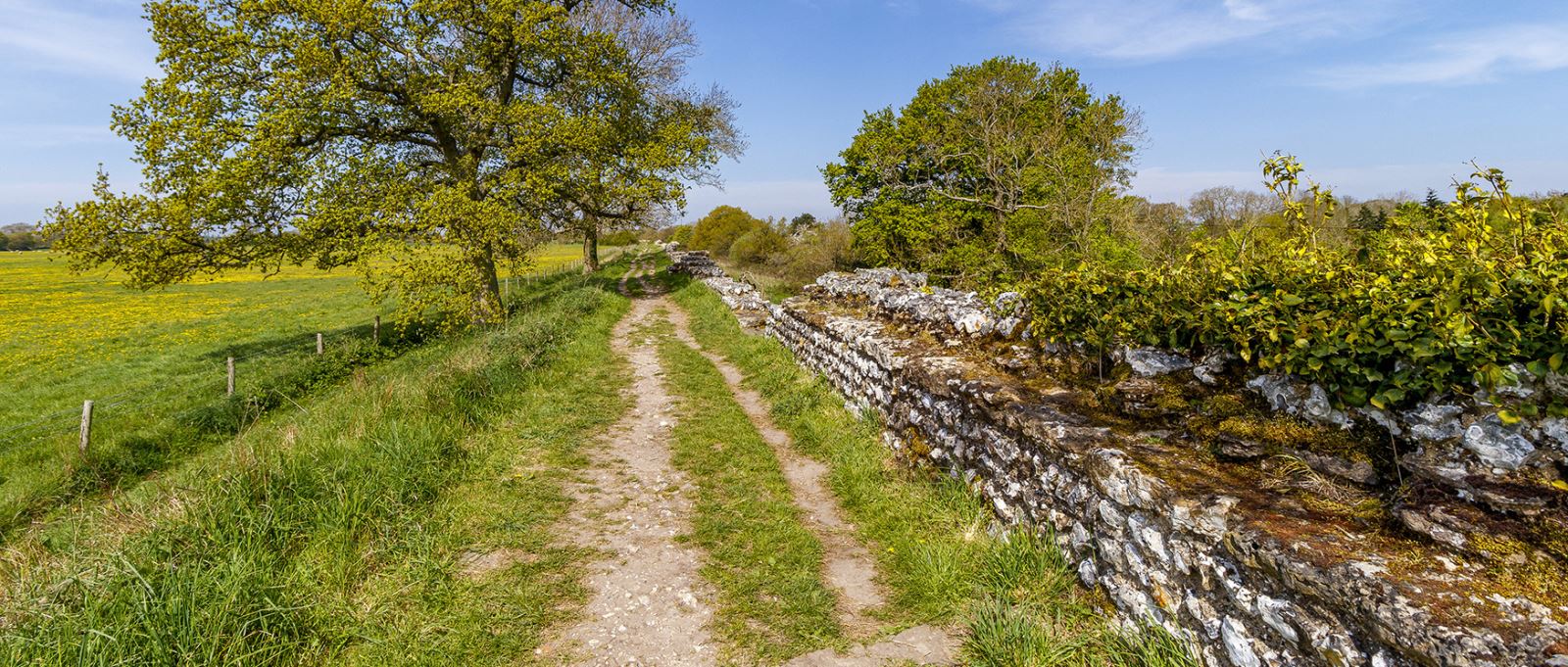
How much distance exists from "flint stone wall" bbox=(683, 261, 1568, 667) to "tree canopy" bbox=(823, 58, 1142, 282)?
1315cm

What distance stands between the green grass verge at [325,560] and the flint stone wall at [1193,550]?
3.36 metres

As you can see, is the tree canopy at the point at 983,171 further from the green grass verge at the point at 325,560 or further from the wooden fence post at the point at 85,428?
the wooden fence post at the point at 85,428

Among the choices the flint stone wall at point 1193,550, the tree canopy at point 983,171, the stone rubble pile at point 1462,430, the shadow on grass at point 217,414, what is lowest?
the shadow on grass at point 217,414

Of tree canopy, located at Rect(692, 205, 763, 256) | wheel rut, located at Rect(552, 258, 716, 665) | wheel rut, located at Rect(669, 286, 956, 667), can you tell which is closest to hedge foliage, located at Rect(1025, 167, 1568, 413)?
wheel rut, located at Rect(669, 286, 956, 667)

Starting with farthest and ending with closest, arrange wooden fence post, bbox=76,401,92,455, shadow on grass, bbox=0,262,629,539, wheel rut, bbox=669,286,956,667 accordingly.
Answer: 1. wooden fence post, bbox=76,401,92,455
2. shadow on grass, bbox=0,262,629,539
3. wheel rut, bbox=669,286,956,667

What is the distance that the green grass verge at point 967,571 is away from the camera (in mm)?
3432

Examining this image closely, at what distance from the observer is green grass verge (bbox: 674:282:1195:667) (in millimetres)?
3432

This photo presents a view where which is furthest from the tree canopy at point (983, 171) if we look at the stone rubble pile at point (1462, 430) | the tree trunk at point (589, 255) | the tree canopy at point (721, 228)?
the tree canopy at point (721, 228)

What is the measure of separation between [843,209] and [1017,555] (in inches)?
858

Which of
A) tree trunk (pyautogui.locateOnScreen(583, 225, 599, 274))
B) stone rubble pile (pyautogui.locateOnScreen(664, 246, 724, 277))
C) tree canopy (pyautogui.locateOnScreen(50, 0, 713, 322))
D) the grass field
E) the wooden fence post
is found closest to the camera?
the wooden fence post

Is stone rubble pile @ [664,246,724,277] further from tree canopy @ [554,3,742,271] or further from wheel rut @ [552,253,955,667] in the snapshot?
wheel rut @ [552,253,955,667]

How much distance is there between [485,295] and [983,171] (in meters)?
16.9

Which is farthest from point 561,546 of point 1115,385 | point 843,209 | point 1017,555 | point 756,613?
point 843,209

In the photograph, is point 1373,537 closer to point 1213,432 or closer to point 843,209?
point 1213,432
